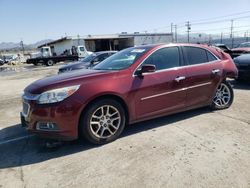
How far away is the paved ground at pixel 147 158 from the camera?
3.26 meters

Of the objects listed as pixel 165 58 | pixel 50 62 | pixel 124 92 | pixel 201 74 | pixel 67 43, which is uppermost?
pixel 67 43

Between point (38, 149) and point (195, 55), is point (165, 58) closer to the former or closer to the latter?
point (195, 55)

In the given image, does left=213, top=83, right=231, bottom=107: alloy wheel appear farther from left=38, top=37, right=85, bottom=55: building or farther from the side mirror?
left=38, top=37, right=85, bottom=55: building

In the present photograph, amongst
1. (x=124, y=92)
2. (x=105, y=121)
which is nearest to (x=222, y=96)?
(x=124, y=92)

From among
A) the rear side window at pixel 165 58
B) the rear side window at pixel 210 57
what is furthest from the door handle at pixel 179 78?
the rear side window at pixel 210 57

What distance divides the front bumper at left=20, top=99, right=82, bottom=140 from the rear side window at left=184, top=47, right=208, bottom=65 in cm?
264

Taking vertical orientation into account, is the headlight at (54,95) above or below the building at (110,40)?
below

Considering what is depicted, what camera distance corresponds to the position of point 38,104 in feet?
13.3

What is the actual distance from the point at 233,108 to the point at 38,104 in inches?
172

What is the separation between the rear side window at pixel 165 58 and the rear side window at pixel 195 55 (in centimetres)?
30

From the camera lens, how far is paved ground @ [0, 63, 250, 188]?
128 inches

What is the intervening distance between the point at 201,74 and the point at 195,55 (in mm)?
449

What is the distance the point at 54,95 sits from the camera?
4070 millimetres

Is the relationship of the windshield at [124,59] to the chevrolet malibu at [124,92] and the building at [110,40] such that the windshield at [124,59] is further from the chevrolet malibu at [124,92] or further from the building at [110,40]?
the building at [110,40]
